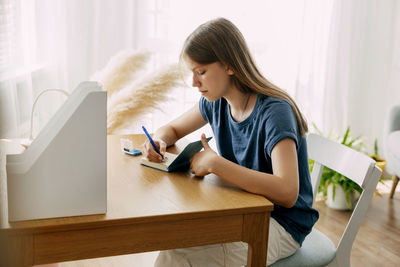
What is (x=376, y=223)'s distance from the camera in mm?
2807

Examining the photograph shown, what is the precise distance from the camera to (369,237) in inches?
103

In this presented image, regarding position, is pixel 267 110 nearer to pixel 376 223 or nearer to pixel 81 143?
pixel 81 143

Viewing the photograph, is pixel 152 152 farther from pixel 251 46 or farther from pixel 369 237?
pixel 251 46

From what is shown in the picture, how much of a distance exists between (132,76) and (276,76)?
1.35m

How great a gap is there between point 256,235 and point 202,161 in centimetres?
26

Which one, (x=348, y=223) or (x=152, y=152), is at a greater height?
(x=152, y=152)

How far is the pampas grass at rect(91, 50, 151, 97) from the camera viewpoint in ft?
7.55

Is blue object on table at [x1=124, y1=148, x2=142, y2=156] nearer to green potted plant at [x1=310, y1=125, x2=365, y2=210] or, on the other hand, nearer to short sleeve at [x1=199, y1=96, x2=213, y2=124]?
short sleeve at [x1=199, y1=96, x2=213, y2=124]

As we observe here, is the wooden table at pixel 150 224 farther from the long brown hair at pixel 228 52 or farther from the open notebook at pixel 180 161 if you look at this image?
the long brown hair at pixel 228 52

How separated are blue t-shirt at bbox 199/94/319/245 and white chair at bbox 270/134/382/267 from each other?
0.06 m

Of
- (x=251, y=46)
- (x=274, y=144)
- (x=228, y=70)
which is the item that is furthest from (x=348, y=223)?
(x=251, y=46)

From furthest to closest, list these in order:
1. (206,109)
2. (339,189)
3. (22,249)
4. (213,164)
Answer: (339,189), (206,109), (213,164), (22,249)

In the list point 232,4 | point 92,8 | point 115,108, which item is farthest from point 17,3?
point 232,4

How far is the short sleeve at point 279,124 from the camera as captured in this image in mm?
1261
